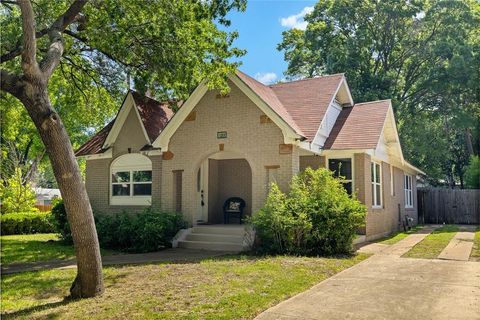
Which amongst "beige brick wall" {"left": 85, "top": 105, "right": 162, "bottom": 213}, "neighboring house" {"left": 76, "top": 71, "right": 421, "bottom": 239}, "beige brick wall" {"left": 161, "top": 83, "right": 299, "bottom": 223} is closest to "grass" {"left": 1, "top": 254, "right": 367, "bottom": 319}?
"beige brick wall" {"left": 161, "top": 83, "right": 299, "bottom": 223}

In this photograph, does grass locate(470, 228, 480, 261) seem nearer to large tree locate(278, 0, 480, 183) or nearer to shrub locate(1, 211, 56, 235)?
large tree locate(278, 0, 480, 183)

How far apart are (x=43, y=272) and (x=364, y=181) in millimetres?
10909

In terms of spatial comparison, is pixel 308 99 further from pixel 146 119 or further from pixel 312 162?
pixel 146 119

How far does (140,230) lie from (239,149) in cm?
443

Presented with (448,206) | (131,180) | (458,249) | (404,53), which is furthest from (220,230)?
(404,53)

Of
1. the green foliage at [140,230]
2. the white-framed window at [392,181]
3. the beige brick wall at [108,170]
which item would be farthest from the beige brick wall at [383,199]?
the beige brick wall at [108,170]

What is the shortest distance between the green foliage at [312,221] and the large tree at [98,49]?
4523 mm

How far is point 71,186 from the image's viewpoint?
7586mm

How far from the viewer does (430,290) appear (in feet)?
25.7

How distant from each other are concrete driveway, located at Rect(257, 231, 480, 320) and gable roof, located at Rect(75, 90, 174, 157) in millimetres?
10988

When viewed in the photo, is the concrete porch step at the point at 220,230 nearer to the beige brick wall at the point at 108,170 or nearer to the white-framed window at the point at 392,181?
the beige brick wall at the point at 108,170

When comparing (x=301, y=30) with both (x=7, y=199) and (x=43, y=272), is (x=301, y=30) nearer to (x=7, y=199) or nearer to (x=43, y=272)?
(x=7, y=199)

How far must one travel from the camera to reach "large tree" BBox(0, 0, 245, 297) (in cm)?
754

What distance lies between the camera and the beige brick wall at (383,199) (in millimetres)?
15391
